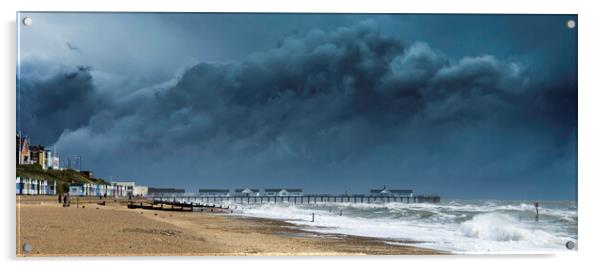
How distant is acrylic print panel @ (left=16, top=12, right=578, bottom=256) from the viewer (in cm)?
767

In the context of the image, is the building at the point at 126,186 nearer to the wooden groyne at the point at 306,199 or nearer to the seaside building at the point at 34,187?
the wooden groyne at the point at 306,199

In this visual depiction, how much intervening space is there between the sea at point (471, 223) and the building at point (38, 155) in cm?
216

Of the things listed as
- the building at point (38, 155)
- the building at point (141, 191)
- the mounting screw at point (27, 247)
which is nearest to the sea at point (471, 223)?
the building at point (141, 191)

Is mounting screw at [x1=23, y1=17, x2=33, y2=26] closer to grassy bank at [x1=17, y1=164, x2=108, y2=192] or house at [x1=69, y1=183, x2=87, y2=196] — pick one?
grassy bank at [x1=17, y1=164, x2=108, y2=192]

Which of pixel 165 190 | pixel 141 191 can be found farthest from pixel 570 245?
pixel 141 191

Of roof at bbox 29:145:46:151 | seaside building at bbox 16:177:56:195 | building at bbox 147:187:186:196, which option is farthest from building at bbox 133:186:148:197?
roof at bbox 29:145:46:151

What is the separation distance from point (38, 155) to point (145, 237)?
1.29m

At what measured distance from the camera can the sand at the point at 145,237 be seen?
7.40m

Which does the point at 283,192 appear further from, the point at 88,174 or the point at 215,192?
the point at 88,174

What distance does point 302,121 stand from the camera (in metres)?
8.07
